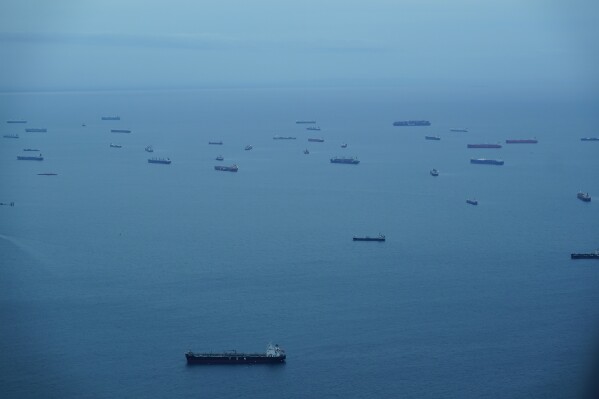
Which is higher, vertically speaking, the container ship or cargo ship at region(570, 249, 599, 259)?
the container ship

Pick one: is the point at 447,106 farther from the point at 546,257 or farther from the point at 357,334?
the point at 357,334

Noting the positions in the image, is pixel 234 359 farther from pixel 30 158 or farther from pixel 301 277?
pixel 30 158

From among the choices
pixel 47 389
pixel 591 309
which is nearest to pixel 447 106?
pixel 591 309

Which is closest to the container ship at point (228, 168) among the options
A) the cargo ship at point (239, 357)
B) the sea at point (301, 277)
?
the sea at point (301, 277)

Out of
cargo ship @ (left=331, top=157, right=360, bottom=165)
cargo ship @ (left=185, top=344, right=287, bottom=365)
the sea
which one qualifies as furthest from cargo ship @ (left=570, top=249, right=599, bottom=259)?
cargo ship @ (left=331, top=157, right=360, bottom=165)

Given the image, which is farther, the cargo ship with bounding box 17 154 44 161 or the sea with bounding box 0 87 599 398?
the cargo ship with bounding box 17 154 44 161

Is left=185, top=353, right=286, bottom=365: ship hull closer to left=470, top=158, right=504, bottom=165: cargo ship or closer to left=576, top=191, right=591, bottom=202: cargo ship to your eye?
left=576, top=191, right=591, bottom=202: cargo ship

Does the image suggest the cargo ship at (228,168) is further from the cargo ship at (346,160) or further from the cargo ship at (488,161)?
the cargo ship at (488,161)
